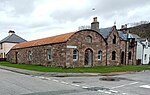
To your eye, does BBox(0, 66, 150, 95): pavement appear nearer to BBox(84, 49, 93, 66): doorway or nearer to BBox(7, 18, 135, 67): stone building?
BBox(7, 18, 135, 67): stone building

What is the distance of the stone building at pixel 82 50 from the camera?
28.4 m

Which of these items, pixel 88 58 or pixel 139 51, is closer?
pixel 88 58

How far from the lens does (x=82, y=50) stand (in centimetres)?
2958

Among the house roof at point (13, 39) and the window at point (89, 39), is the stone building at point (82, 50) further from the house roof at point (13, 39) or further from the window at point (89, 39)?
the house roof at point (13, 39)

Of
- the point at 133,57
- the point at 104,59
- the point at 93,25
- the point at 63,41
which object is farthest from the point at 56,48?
the point at 133,57

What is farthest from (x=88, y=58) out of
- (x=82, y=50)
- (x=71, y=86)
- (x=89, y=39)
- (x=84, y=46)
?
(x=71, y=86)

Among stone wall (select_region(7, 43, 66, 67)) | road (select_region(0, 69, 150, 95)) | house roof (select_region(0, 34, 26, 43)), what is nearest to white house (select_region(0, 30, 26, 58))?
house roof (select_region(0, 34, 26, 43))

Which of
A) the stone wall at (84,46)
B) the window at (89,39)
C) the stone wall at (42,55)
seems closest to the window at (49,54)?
the stone wall at (42,55)

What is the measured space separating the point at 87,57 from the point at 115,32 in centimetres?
796

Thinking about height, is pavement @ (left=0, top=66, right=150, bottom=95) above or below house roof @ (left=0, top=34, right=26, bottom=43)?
below

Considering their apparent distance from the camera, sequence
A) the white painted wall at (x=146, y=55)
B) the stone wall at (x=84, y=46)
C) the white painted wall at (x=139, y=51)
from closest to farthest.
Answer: the stone wall at (x=84, y=46)
the white painted wall at (x=139, y=51)
the white painted wall at (x=146, y=55)

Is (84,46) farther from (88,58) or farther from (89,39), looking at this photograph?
(88,58)

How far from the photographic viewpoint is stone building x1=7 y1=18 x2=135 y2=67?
93.0ft

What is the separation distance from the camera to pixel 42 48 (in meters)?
33.1
